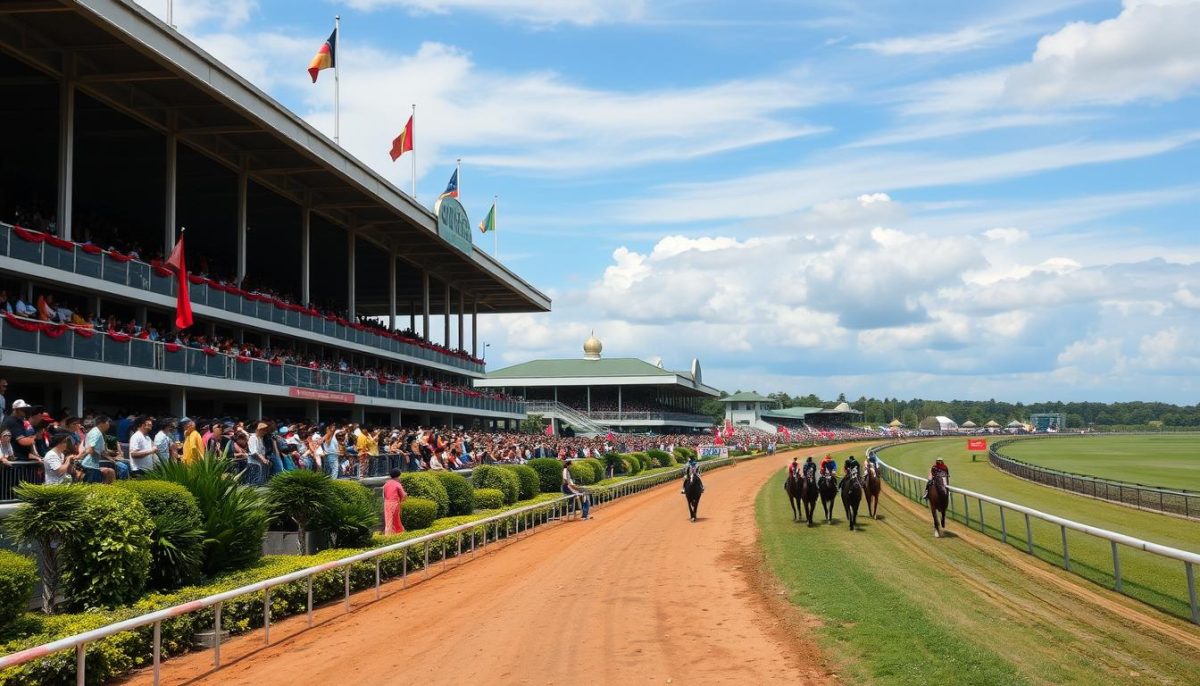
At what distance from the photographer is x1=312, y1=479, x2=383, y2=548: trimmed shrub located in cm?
1609

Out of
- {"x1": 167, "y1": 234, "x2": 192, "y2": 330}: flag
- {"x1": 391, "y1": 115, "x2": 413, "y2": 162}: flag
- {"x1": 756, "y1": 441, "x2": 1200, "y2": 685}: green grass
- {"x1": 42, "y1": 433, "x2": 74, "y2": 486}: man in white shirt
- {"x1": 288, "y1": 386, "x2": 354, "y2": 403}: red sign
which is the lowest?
{"x1": 756, "y1": 441, "x2": 1200, "y2": 685}: green grass

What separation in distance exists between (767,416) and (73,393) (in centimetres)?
11144

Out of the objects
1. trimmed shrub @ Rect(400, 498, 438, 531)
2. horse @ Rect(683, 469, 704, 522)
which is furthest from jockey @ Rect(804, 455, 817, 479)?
trimmed shrub @ Rect(400, 498, 438, 531)

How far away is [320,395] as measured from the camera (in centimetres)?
3034

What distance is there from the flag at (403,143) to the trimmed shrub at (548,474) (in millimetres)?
10901

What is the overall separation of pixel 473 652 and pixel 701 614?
3.04 meters

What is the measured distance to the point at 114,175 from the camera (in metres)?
32.8

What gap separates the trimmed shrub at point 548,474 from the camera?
30391 millimetres

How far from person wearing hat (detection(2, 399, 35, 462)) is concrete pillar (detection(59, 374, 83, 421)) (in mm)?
8438

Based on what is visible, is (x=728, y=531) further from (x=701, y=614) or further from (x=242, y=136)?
(x=242, y=136)

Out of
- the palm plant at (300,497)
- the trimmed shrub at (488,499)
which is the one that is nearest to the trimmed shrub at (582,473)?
the trimmed shrub at (488,499)

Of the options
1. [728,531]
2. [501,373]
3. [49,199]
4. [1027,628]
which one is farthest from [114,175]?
[501,373]

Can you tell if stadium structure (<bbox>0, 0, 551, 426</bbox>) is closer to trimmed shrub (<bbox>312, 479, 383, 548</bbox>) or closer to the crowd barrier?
trimmed shrub (<bbox>312, 479, 383, 548</bbox>)

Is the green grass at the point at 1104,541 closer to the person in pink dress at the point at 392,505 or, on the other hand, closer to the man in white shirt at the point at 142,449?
the person in pink dress at the point at 392,505
